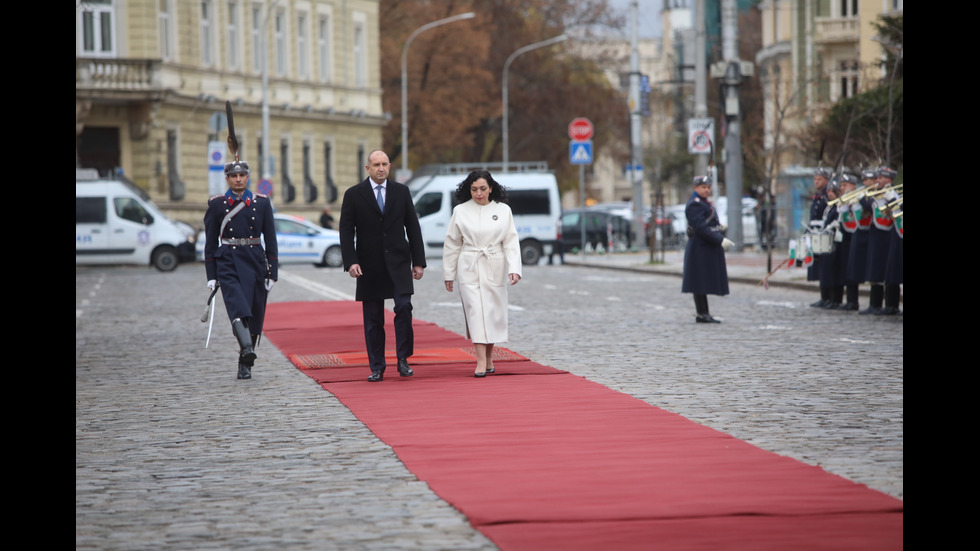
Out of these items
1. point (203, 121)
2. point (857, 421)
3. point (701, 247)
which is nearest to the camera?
point (857, 421)

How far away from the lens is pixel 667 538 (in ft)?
21.0

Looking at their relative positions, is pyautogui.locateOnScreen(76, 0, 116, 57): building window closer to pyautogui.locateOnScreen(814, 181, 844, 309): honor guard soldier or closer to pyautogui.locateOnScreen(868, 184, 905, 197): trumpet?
pyautogui.locateOnScreen(814, 181, 844, 309): honor guard soldier

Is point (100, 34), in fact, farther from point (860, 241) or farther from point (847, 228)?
point (860, 241)

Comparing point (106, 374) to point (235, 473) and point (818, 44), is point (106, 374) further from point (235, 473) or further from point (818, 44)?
point (818, 44)

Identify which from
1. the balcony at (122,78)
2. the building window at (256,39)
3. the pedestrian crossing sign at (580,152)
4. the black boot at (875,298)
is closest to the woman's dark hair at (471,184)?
the black boot at (875,298)

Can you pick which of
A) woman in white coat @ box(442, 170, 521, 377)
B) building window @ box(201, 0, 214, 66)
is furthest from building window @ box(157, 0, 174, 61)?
woman in white coat @ box(442, 170, 521, 377)

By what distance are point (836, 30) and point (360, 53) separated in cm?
1840

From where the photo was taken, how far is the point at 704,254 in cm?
1908

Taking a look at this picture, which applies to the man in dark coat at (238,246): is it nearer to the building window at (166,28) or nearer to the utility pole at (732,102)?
the utility pole at (732,102)

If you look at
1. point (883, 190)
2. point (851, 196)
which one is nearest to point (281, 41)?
point (851, 196)

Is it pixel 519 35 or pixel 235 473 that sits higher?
pixel 519 35

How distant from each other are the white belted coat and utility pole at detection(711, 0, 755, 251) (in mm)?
22120
